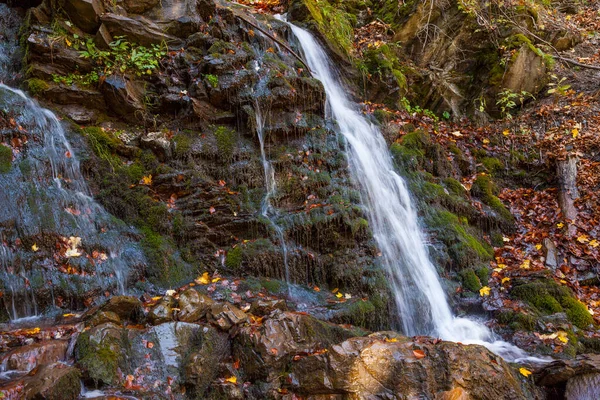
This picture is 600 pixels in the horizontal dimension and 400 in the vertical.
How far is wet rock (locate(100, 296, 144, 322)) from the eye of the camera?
4340 mm

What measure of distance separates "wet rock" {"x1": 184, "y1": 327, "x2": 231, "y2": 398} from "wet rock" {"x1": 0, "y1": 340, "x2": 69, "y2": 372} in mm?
1092

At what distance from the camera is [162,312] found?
4.41m

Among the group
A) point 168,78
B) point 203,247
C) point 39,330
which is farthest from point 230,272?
point 168,78

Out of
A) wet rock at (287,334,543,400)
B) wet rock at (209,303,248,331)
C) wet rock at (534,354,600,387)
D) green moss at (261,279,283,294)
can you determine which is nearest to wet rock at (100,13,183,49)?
green moss at (261,279,283,294)

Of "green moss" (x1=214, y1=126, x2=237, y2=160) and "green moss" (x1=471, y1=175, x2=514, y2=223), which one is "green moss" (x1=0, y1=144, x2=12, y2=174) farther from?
"green moss" (x1=471, y1=175, x2=514, y2=223)

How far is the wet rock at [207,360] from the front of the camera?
12.4ft

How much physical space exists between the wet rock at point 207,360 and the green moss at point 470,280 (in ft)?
13.8

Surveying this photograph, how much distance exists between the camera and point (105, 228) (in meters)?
5.61

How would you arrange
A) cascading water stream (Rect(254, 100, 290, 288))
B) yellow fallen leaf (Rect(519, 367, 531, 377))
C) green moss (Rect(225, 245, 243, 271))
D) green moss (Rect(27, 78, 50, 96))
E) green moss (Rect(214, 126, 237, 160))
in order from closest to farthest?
yellow fallen leaf (Rect(519, 367, 531, 377)) → green moss (Rect(225, 245, 243, 271)) → cascading water stream (Rect(254, 100, 290, 288)) → green moss (Rect(27, 78, 50, 96)) → green moss (Rect(214, 126, 237, 160))

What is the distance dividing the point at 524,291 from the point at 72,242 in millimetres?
6287

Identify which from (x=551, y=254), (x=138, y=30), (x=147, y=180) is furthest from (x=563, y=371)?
(x=138, y=30)

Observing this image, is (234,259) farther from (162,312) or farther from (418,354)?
(418,354)

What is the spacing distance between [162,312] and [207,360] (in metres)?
0.80

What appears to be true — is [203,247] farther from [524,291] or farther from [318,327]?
[524,291]
